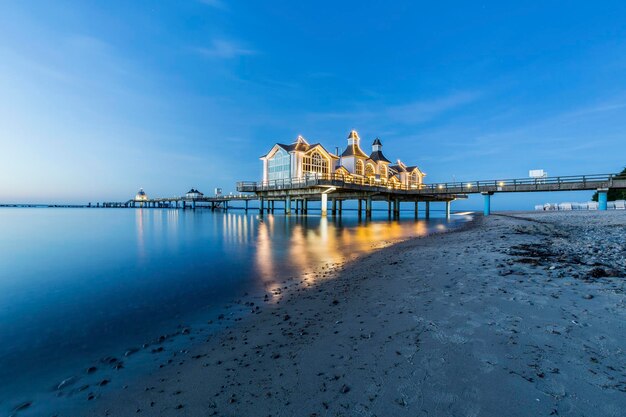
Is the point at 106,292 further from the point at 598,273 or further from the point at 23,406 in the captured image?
the point at 598,273

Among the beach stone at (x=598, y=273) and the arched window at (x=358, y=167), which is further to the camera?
the arched window at (x=358, y=167)

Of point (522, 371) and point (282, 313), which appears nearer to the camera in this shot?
point (522, 371)

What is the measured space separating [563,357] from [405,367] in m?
1.71

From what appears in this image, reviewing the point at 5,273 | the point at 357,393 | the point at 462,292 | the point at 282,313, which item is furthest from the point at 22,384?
the point at 5,273

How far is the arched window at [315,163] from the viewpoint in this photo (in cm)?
4303

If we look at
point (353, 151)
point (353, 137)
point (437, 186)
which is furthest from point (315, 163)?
point (437, 186)

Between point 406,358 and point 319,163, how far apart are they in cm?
4271

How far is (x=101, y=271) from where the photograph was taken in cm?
1043

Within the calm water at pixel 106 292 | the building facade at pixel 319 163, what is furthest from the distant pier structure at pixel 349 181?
the calm water at pixel 106 292

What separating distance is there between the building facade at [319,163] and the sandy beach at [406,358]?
3315cm

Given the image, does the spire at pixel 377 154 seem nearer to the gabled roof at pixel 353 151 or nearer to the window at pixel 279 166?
the gabled roof at pixel 353 151

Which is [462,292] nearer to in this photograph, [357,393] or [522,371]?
[522,371]

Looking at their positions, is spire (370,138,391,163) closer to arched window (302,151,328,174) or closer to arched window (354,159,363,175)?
arched window (354,159,363,175)

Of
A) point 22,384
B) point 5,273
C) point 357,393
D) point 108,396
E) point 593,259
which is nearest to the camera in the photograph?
point 357,393
